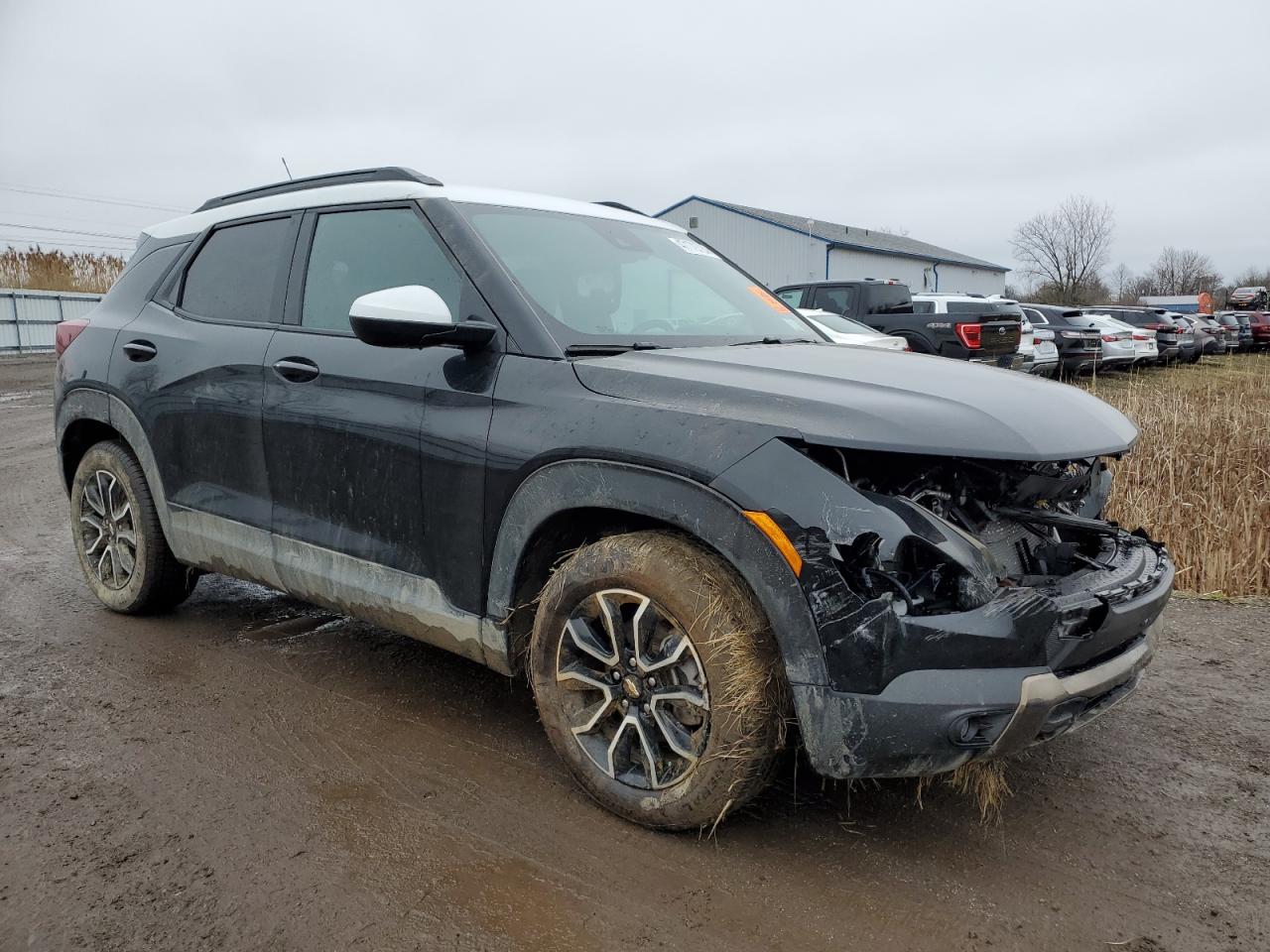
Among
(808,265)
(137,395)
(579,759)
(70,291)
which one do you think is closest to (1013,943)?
(579,759)

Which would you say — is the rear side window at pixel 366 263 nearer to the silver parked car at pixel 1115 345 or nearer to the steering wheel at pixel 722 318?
the steering wheel at pixel 722 318

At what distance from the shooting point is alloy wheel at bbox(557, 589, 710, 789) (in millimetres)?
2627

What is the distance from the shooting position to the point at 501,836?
2.79 metres

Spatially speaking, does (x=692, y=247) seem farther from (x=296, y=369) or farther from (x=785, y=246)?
(x=785, y=246)

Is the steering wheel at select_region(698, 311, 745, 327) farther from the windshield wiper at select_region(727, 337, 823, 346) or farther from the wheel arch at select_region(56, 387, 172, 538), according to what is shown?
the wheel arch at select_region(56, 387, 172, 538)

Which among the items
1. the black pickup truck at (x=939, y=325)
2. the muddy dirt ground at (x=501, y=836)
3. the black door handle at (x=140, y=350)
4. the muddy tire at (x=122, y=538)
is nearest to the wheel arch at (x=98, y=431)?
the muddy tire at (x=122, y=538)

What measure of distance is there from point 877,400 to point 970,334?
13.3 m

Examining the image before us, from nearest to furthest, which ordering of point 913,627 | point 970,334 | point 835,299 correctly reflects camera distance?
point 913,627 < point 970,334 < point 835,299

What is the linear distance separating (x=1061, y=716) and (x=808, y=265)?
38274 mm

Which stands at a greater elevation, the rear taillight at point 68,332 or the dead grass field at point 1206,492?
the rear taillight at point 68,332

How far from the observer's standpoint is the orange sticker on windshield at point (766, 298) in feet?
13.3

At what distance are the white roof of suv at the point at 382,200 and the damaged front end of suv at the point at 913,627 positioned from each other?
1.67 meters

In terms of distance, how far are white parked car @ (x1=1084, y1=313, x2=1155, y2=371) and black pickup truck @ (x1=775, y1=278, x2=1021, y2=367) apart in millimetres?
8922

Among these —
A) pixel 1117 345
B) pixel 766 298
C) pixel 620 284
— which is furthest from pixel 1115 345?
pixel 620 284
